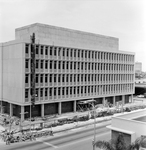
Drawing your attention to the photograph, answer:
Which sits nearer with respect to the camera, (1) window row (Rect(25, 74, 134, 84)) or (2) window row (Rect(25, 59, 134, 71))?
(2) window row (Rect(25, 59, 134, 71))

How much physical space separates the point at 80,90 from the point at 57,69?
857cm

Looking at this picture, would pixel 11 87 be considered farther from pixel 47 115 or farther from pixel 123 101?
pixel 123 101

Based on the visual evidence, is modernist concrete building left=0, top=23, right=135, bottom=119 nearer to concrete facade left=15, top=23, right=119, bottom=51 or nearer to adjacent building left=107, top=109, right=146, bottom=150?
concrete facade left=15, top=23, right=119, bottom=51

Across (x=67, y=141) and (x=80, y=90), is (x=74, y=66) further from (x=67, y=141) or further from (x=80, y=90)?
(x=67, y=141)

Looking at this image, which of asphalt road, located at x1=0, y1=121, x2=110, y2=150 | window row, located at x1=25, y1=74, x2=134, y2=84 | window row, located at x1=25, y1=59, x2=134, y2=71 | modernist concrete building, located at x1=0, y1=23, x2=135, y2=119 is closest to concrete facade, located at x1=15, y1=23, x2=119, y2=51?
modernist concrete building, located at x1=0, y1=23, x2=135, y2=119

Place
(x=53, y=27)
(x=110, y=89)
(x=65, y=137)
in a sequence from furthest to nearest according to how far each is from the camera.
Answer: (x=110, y=89), (x=53, y=27), (x=65, y=137)

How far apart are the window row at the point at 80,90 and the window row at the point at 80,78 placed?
5.36 feet

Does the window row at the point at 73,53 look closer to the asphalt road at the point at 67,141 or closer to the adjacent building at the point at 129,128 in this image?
the asphalt road at the point at 67,141

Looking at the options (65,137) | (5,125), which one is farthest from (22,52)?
(65,137)

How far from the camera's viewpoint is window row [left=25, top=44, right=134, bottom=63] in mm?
44031

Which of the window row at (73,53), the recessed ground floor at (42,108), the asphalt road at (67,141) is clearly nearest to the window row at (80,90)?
the recessed ground floor at (42,108)

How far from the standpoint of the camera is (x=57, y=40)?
48312 millimetres

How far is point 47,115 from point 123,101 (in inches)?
1079

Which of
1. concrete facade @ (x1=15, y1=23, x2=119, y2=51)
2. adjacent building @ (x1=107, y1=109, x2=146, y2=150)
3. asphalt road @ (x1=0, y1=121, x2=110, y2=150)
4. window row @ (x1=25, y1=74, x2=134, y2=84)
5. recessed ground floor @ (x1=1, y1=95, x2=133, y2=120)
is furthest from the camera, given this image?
concrete facade @ (x1=15, y1=23, x2=119, y2=51)
